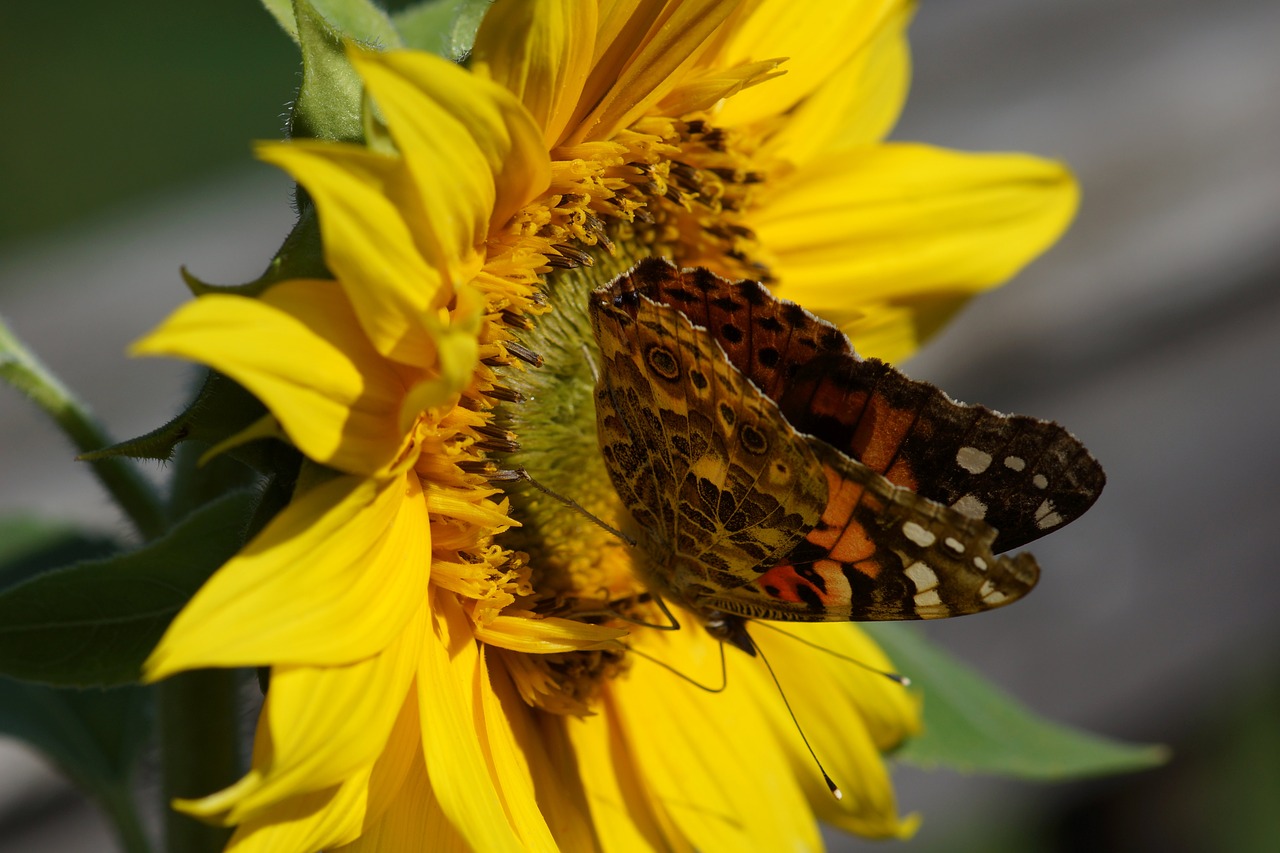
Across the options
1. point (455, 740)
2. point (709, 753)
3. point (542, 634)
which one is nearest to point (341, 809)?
point (455, 740)

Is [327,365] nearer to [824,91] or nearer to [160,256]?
[824,91]

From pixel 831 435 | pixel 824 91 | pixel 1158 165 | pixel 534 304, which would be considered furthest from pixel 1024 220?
pixel 1158 165

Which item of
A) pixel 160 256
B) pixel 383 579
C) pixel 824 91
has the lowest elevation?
pixel 160 256

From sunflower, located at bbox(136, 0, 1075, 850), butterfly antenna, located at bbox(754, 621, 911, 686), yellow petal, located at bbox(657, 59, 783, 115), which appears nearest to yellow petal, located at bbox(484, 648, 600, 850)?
sunflower, located at bbox(136, 0, 1075, 850)

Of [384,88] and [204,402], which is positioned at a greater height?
[384,88]

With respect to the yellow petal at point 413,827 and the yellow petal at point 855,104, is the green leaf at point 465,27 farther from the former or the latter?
the yellow petal at point 413,827

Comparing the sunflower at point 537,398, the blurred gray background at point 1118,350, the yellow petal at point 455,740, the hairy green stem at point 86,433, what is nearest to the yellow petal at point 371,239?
the sunflower at point 537,398

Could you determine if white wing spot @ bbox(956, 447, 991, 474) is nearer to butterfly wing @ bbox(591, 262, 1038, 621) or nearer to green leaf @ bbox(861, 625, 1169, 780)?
butterfly wing @ bbox(591, 262, 1038, 621)
